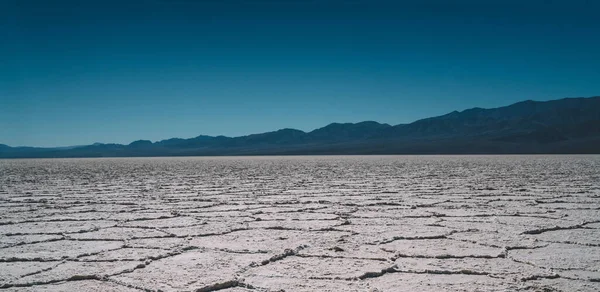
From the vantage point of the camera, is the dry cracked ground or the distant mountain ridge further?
the distant mountain ridge

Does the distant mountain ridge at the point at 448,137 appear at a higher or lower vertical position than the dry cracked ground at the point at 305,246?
higher

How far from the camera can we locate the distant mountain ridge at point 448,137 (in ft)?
143

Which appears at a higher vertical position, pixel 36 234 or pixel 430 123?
pixel 430 123

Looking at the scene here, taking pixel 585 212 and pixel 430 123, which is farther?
pixel 430 123

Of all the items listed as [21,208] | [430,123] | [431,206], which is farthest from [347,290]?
[430,123]

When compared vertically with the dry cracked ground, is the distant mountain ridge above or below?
above

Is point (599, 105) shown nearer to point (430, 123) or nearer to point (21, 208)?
point (430, 123)

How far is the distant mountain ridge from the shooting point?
4353 cm

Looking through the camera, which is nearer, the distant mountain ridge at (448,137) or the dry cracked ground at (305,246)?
the dry cracked ground at (305,246)

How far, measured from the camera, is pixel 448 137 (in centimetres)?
6262

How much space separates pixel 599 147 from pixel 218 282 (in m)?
40.5

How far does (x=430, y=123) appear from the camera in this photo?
75250 millimetres

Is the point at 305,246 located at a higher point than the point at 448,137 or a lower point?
lower

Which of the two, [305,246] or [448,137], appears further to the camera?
[448,137]
